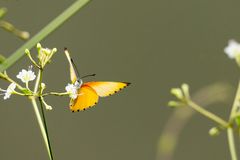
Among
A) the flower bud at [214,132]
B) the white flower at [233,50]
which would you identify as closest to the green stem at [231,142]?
the flower bud at [214,132]

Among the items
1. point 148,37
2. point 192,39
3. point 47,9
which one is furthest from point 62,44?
point 192,39

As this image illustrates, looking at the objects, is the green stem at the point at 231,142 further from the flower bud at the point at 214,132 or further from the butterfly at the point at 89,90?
the butterfly at the point at 89,90

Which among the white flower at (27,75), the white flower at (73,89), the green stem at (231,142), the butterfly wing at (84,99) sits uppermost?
the white flower at (27,75)

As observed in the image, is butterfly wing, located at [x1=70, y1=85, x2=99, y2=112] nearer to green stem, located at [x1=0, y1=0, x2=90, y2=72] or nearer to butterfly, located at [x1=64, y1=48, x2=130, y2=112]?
butterfly, located at [x1=64, y1=48, x2=130, y2=112]

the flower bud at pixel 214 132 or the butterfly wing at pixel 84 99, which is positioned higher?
the butterfly wing at pixel 84 99

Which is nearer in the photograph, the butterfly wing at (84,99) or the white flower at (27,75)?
the butterfly wing at (84,99)

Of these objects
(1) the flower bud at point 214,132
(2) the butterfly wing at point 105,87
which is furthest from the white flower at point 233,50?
(2) the butterfly wing at point 105,87

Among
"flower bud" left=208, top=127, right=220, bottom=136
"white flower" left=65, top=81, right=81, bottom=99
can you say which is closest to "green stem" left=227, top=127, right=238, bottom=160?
"flower bud" left=208, top=127, right=220, bottom=136
